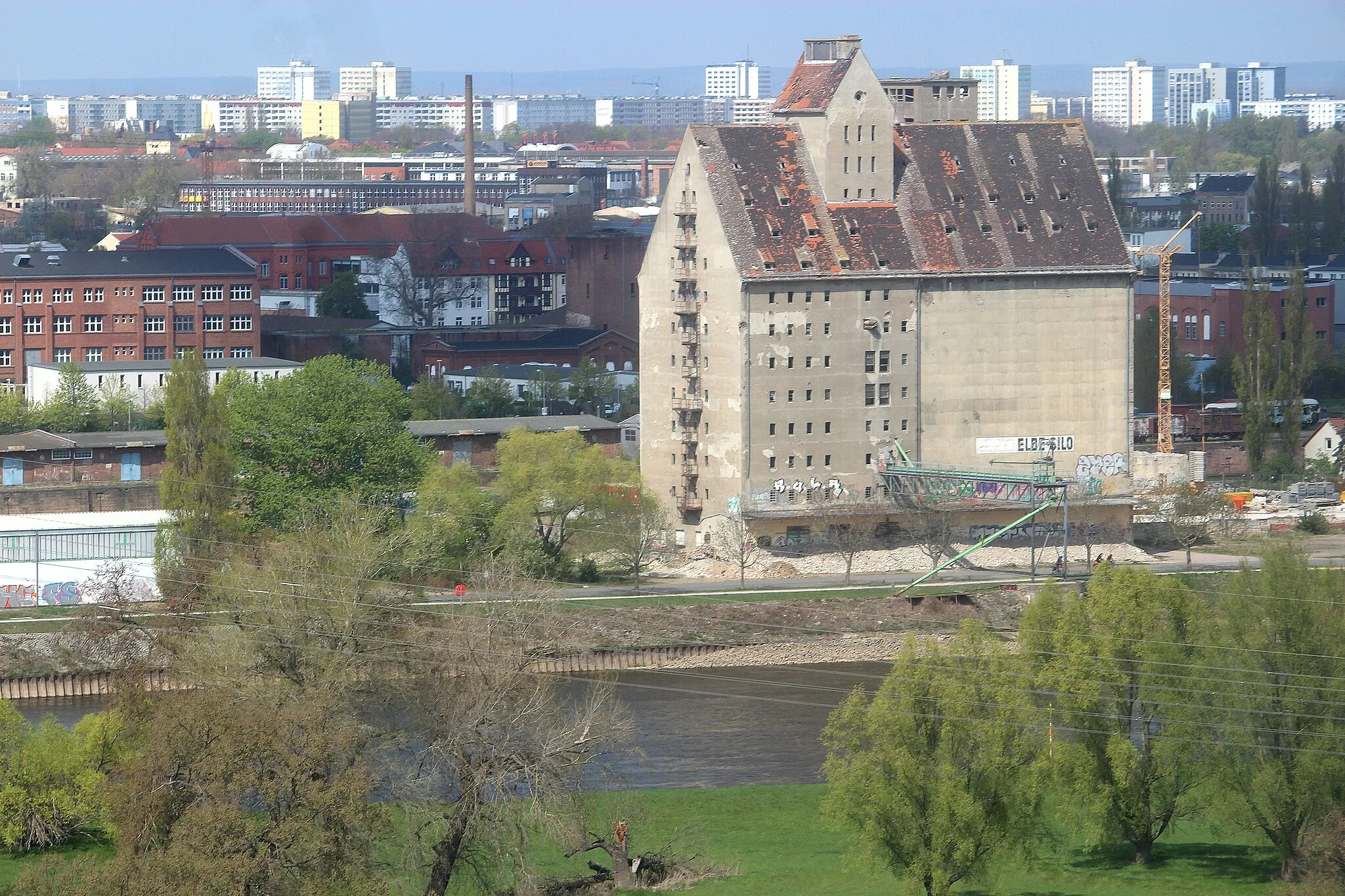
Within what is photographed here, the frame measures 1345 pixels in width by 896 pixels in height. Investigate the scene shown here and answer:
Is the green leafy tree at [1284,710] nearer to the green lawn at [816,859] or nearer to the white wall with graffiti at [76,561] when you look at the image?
the green lawn at [816,859]

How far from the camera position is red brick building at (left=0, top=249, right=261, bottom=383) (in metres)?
92.1

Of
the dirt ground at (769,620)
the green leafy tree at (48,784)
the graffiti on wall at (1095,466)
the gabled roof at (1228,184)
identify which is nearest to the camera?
the green leafy tree at (48,784)

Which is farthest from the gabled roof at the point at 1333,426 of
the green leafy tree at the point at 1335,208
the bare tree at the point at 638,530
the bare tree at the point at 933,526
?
the green leafy tree at the point at 1335,208

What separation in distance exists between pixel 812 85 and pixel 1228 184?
382 feet

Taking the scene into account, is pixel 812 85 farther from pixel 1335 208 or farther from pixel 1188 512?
pixel 1335 208

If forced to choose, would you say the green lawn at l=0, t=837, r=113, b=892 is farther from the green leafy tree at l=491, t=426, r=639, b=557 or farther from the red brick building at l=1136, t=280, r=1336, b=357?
the red brick building at l=1136, t=280, r=1336, b=357

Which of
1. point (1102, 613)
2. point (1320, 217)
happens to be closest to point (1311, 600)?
point (1102, 613)

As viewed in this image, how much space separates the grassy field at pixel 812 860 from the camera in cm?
3569

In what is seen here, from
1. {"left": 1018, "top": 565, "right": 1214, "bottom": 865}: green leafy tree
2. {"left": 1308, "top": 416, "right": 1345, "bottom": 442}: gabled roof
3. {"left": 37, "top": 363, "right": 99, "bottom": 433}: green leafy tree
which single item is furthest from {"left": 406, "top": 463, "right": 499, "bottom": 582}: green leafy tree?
{"left": 1308, "top": 416, "right": 1345, "bottom": 442}: gabled roof

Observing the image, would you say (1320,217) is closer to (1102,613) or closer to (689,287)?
(689,287)

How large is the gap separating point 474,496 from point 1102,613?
25279 mm

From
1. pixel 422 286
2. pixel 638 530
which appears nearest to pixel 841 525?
pixel 638 530

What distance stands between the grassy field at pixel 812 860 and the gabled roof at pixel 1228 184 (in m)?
140

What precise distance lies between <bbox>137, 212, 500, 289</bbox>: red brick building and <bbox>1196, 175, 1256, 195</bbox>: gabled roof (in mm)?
69920
